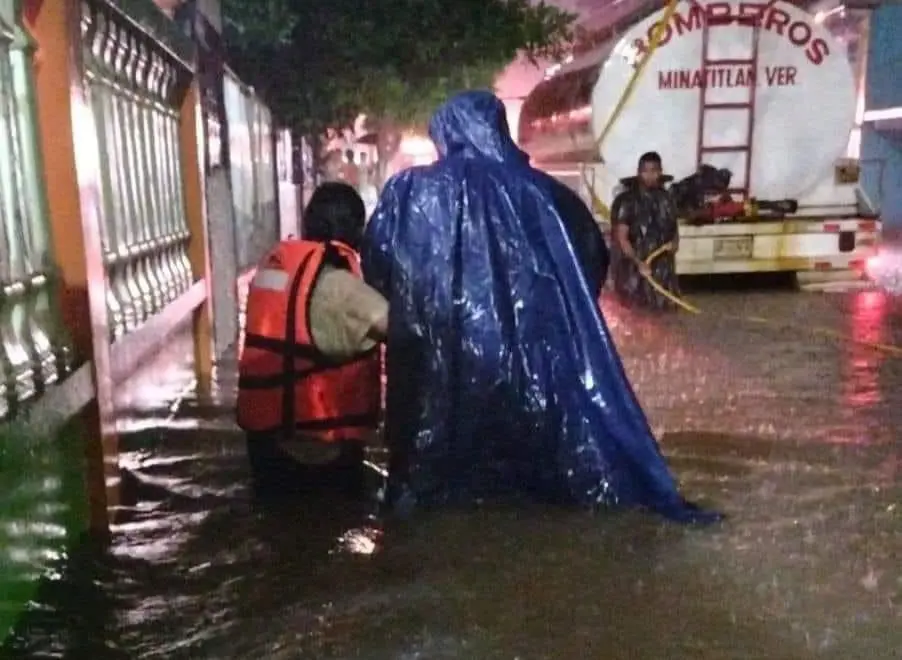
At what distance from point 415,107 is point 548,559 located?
1220 centimetres

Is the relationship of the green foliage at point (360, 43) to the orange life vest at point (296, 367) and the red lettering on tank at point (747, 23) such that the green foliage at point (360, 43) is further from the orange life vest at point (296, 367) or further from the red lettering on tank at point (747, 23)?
the orange life vest at point (296, 367)

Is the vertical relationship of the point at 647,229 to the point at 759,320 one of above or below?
above

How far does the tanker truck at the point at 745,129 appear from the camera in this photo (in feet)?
35.3

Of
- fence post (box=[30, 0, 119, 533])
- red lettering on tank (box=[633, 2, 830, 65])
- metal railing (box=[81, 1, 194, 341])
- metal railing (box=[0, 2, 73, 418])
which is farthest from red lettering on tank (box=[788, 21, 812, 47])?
metal railing (box=[0, 2, 73, 418])

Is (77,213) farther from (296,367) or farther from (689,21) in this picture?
(689,21)

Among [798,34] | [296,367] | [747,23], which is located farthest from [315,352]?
[798,34]

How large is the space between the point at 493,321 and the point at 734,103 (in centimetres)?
765

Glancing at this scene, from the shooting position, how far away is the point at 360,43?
1137 cm

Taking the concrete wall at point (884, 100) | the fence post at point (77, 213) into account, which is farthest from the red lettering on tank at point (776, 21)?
the concrete wall at point (884, 100)

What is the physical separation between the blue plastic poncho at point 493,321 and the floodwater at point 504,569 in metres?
0.32

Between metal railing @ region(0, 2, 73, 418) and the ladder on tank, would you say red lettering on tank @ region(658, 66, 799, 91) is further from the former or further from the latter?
metal railing @ region(0, 2, 73, 418)

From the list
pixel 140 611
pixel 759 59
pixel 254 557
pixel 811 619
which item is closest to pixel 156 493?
pixel 254 557

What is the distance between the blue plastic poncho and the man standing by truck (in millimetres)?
5772

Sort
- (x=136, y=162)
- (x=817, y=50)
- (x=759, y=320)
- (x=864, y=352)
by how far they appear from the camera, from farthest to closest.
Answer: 1. (x=817, y=50)
2. (x=759, y=320)
3. (x=864, y=352)
4. (x=136, y=162)
